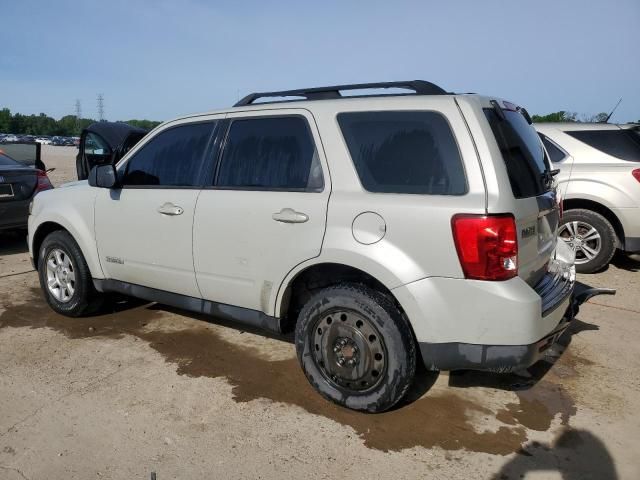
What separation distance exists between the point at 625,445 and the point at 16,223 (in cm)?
752

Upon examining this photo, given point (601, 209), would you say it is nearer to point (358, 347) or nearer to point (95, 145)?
point (358, 347)

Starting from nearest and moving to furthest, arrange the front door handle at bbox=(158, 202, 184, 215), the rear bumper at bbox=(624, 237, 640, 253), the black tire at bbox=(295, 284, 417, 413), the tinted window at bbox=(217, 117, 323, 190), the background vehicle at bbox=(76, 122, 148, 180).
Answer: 1. the black tire at bbox=(295, 284, 417, 413)
2. the tinted window at bbox=(217, 117, 323, 190)
3. the front door handle at bbox=(158, 202, 184, 215)
4. the rear bumper at bbox=(624, 237, 640, 253)
5. the background vehicle at bbox=(76, 122, 148, 180)

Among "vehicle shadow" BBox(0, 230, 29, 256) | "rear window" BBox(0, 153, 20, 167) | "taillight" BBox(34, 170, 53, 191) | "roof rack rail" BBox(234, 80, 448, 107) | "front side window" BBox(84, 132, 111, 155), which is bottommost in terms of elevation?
"vehicle shadow" BBox(0, 230, 29, 256)

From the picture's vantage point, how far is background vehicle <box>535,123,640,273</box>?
6051 millimetres

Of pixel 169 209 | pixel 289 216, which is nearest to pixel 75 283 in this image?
pixel 169 209

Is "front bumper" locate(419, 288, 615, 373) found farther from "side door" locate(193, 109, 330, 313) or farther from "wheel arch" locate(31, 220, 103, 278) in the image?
"wheel arch" locate(31, 220, 103, 278)

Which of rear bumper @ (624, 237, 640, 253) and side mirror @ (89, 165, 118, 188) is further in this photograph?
rear bumper @ (624, 237, 640, 253)

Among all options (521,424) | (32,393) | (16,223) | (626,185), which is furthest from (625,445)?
(16,223)

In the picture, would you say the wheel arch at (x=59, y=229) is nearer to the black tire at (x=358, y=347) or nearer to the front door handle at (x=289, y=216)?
the front door handle at (x=289, y=216)

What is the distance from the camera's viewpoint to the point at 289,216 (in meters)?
3.20

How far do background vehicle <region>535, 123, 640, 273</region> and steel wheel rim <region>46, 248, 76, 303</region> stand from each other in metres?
5.57

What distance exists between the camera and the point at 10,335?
437 centimetres

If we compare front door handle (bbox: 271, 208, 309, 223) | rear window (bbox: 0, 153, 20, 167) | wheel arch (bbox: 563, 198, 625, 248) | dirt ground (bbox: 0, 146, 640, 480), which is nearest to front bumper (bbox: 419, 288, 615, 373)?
dirt ground (bbox: 0, 146, 640, 480)

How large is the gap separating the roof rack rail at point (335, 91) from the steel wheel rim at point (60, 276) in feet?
7.22
